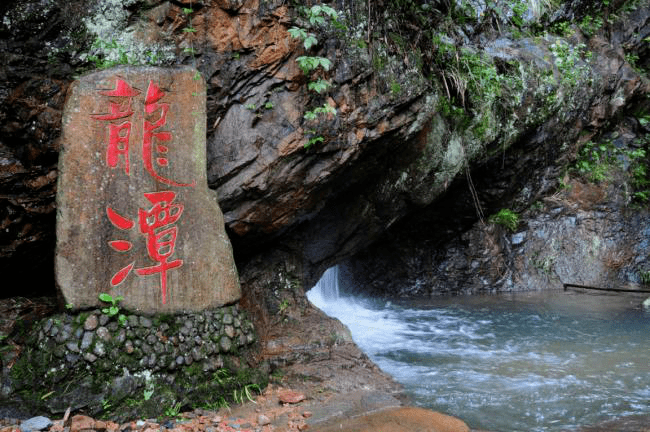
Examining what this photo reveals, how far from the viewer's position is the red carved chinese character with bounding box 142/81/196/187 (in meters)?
4.18

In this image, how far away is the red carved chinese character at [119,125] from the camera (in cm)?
402

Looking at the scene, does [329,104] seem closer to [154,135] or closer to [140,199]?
[154,135]

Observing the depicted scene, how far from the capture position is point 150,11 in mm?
4758

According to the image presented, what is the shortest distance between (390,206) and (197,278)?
3559mm

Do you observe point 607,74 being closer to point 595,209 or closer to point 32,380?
point 595,209

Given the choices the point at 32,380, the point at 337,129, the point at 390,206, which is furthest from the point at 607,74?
the point at 32,380

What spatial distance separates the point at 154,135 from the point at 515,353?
487 centimetres

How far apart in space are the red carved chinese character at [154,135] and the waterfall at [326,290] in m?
5.67

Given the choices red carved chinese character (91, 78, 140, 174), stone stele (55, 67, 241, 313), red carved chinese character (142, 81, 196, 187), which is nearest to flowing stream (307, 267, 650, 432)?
stone stele (55, 67, 241, 313)


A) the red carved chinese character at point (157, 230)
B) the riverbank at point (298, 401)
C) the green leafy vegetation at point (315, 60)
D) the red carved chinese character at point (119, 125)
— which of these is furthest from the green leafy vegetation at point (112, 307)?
the green leafy vegetation at point (315, 60)

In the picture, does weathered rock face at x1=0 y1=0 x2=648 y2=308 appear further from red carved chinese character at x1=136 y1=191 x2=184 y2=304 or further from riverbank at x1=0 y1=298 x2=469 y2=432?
riverbank at x1=0 y1=298 x2=469 y2=432

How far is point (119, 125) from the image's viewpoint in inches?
161

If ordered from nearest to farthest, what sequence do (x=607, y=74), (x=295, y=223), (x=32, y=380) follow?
(x=32, y=380), (x=295, y=223), (x=607, y=74)

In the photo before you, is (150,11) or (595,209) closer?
(150,11)
